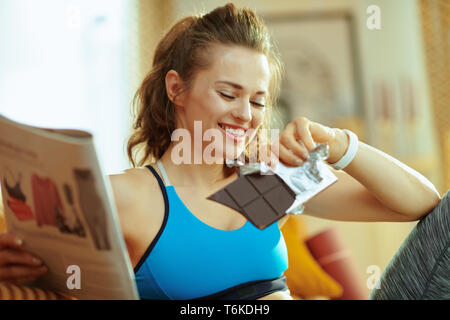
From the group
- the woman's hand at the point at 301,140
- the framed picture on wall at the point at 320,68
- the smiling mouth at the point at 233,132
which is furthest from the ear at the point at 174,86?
the framed picture on wall at the point at 320,68

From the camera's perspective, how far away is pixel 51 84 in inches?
82.4

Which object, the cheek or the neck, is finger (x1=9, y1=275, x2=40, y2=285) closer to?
the neck

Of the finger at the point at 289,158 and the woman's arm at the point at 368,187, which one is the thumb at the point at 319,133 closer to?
the woman's arm at the point at 368,187

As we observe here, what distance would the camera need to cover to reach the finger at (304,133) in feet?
2.39

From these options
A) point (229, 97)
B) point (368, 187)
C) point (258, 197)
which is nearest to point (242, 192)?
point (258, 197)

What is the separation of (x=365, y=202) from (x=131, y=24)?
2.05 meters

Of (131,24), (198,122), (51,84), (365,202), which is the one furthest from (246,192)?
(131,24)

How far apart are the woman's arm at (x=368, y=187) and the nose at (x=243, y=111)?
0.35 ft

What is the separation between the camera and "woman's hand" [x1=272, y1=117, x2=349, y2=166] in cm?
70

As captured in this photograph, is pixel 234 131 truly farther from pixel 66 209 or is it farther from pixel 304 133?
pixel 66 209

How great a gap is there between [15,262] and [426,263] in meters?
0.66

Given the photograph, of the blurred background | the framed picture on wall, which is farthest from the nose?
the framed picture on wall

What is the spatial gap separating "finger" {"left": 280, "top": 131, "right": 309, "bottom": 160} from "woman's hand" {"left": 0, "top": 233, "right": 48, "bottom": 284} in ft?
1.23

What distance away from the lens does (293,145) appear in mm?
711
